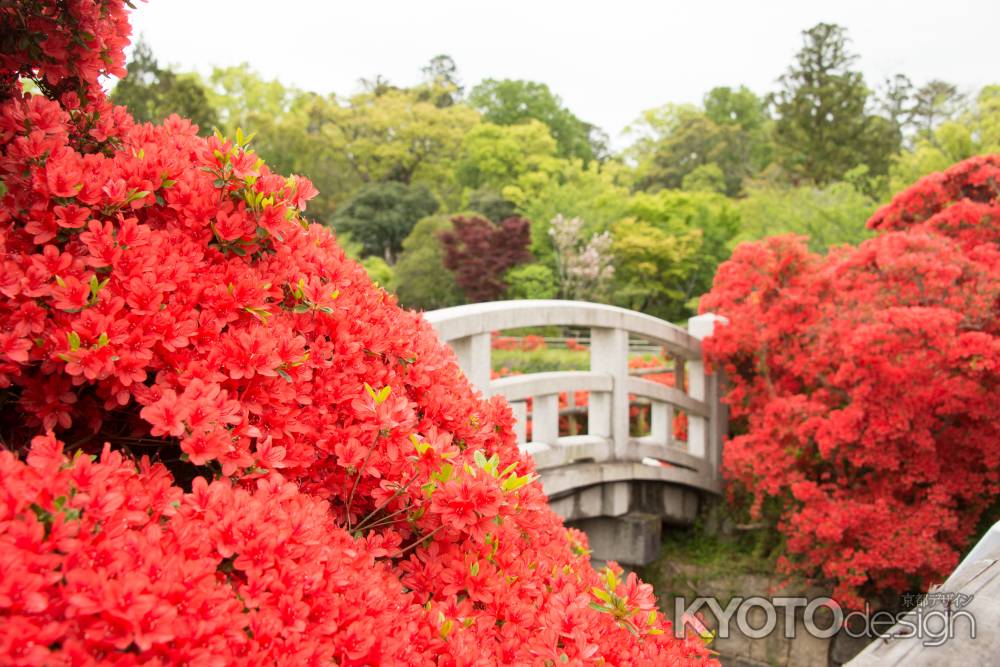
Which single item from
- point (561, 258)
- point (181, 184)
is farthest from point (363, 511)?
point (561, 258)

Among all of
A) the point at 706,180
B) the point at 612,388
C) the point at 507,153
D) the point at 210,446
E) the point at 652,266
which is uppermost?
the point at 507,153

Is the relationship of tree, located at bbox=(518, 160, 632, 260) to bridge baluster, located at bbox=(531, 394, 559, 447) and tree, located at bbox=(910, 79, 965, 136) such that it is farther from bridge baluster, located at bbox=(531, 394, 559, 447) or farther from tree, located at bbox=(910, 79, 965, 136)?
bridge baluster, located at bbox=(531, 394, 559, 447)

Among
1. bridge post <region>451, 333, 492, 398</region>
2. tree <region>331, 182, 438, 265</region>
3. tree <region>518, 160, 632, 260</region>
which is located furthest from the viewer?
tree <region>331, 182, 438, 265</region>

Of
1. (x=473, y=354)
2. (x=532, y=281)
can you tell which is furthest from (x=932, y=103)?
(x=473, y=354)

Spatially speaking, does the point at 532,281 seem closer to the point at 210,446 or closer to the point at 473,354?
the point at 473,354

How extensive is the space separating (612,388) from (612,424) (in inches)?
10.3

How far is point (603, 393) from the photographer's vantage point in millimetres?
5277

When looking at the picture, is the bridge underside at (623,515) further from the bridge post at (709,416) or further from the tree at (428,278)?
the tree at (428,278)

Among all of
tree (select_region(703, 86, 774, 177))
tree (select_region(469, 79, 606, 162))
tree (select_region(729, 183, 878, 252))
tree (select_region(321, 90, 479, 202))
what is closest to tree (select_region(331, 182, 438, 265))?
tree (select_region(321, 90, 479, 202))

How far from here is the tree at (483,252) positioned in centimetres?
1953

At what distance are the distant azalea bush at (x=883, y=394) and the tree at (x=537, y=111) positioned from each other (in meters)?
31.5

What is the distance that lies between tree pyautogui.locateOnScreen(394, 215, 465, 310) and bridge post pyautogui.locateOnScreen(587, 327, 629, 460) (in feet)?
49.9

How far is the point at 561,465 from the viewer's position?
4953 mm

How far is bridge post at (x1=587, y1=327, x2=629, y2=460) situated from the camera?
523 centimetres
